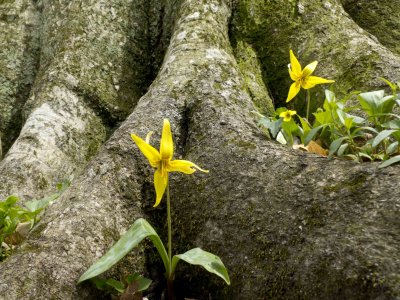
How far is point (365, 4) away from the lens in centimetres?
482

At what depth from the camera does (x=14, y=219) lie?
2885 mm

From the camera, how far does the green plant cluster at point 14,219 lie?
283 cm

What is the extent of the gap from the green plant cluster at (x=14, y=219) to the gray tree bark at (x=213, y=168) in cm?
29

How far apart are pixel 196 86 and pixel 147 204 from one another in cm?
75

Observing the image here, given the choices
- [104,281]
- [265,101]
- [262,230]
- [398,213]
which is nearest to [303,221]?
[262,230]

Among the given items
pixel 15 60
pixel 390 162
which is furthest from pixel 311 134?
pixel 15 60

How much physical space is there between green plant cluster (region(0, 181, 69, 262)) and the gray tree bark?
11.3 inches

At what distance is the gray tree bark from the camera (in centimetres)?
207

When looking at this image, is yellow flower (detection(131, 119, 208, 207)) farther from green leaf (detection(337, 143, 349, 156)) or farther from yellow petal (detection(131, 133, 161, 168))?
green leaf (detection(337, 143, 349, 156))

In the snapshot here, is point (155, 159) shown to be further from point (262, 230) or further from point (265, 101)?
point (265, 101)

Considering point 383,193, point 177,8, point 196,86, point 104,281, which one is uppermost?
point 177,8

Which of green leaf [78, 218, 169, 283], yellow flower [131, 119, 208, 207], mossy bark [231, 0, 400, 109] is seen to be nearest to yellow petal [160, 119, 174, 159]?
yellow flower [131, 119, 208, 207]

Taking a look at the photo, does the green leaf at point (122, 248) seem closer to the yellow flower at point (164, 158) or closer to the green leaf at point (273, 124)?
the yellow flower at point (164, 158)

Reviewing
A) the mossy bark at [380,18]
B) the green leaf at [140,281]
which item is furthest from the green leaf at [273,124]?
the mossy bark at [380,18]
